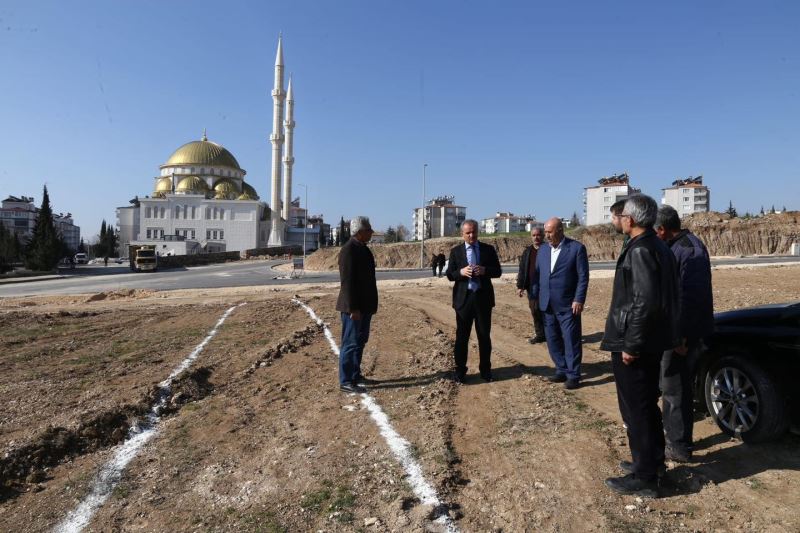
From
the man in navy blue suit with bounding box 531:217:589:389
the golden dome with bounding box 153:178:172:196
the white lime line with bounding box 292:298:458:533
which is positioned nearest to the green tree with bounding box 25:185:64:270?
the golden dome with bounding box 153:178:172:196

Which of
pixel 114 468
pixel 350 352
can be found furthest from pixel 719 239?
pixel 114 468

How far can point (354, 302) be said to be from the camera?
557 centimetres

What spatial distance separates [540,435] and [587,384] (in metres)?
1.88

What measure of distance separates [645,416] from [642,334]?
0.56 meters

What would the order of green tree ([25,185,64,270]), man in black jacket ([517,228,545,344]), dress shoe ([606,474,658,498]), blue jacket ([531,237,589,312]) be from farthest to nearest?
green tree ([25,185,64,270]), man in black jacket ([517,228,545,344]), blue jacket ([531,237,589,312]), dress shoe ([606,474,658,498])

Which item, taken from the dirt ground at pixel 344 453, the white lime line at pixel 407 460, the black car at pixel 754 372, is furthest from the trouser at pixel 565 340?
the white lime line at pixel 407 460

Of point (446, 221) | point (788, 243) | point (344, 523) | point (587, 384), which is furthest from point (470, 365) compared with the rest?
point (446, 221)

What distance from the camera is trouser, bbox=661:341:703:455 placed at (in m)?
3.77

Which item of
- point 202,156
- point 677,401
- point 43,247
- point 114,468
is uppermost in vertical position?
point 202,156

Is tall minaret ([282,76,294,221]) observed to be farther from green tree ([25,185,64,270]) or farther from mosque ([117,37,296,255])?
green tree ([25,185,64,270])

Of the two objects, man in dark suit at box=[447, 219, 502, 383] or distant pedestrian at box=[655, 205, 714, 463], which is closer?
distant pedestrian at box=[655, 205, 714, 463]

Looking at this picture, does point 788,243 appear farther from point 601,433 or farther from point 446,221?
point 446,221

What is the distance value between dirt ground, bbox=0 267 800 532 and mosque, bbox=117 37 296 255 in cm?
7400

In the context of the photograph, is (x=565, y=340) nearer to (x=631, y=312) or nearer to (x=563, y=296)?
(x=563, y=296)
